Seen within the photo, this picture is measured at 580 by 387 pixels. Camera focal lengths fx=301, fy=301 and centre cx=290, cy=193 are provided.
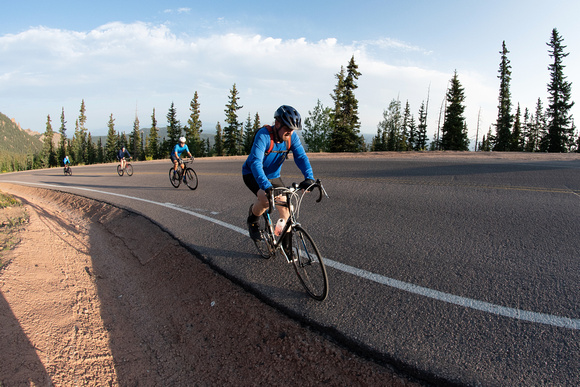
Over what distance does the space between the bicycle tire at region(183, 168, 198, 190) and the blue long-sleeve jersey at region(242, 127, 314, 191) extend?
7318 mm

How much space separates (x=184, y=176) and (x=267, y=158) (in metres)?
8.41

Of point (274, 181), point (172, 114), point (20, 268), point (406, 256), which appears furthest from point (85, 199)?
point (172, 114)

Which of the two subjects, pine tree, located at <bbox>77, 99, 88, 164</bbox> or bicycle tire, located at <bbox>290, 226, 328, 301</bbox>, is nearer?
bicycle tire, located at <bbox>290, 226, 328, 301</bbox>

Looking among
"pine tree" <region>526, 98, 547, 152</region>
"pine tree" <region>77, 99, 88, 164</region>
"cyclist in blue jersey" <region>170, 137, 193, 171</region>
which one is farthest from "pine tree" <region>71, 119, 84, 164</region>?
"pine tree" <region>526, 98, 547, 152</region>

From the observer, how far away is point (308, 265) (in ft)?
11.3

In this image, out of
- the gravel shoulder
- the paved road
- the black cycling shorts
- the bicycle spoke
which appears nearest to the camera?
the paved road

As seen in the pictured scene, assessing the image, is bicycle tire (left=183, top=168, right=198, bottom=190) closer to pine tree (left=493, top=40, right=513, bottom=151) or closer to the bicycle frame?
the bicycle frame

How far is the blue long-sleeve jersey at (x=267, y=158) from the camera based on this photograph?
3570mm

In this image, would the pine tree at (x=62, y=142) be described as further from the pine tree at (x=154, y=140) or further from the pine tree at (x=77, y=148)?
the pine tree at (x=154, y=140)

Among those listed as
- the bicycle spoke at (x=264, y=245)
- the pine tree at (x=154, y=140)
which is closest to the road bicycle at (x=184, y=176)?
the bicycle spoke at (x=264, y=245)

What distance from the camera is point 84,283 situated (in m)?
4.46

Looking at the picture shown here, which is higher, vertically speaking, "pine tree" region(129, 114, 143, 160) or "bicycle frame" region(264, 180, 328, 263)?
"pine tree" region(129, 114, 143, 160)

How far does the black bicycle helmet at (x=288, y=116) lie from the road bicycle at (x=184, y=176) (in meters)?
8.00

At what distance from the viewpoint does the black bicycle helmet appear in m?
3.53
